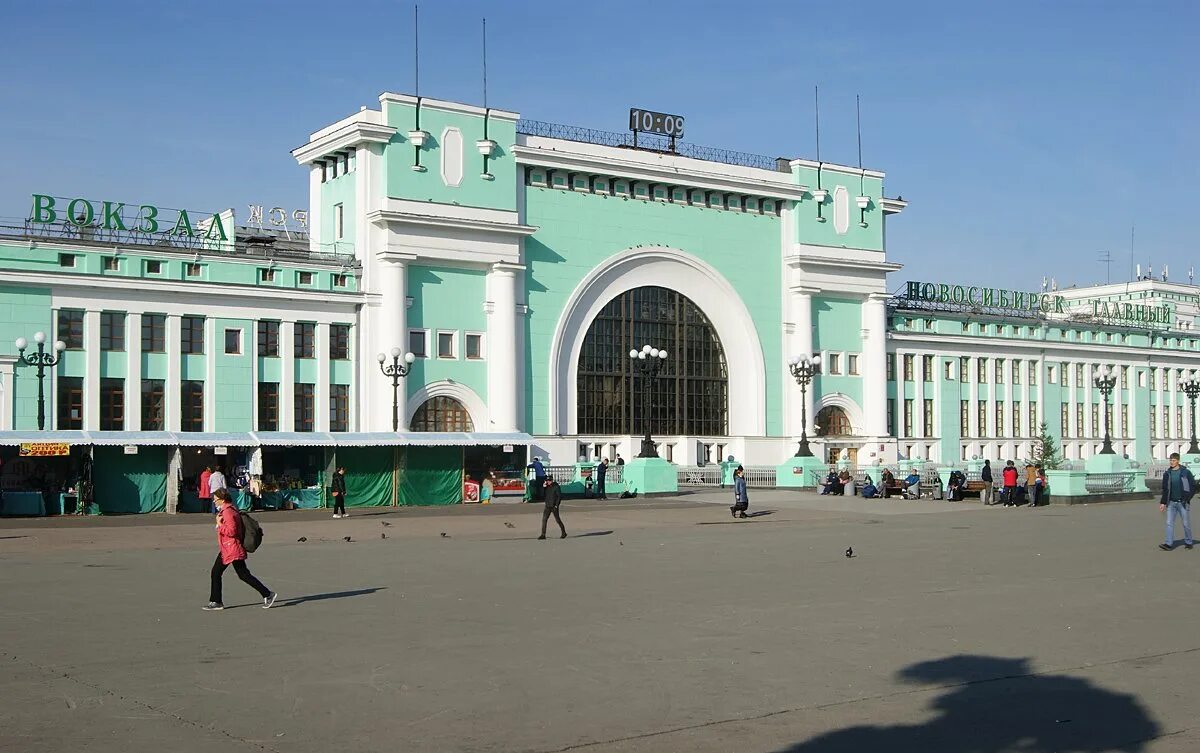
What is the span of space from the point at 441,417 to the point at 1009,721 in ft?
166

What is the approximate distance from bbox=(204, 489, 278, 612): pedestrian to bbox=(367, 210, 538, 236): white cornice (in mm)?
41370

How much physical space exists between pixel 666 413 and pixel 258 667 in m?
56.5

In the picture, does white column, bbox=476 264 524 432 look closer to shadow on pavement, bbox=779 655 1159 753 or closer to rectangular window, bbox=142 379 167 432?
rectangular window, bbox=142 379 167 432

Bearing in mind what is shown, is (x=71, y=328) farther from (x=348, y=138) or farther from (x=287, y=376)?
(x=348, y=138)

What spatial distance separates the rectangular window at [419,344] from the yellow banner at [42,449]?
22569 mm

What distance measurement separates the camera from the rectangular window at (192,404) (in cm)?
5366

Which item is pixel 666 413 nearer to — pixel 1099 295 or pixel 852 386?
pixel 852 386

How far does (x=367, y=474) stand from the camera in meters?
43.4

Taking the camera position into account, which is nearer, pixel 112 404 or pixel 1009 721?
pixel 1009 721

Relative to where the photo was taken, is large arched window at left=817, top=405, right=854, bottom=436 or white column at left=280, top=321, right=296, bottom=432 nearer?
white column at left=280, top=321, right=296, bottom=432

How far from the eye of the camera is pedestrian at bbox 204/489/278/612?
16562 mm

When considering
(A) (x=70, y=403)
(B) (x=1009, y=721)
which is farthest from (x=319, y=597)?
(A) (x=70, y=403)

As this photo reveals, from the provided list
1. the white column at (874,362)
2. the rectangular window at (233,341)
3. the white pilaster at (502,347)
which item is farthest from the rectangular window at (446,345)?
the white column at (874,362)

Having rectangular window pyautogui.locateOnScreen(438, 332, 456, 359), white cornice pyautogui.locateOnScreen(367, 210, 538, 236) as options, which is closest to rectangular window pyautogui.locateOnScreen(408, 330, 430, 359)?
rectangular window pyautogui.locateOnScreen(438, 332, 456, 359)
